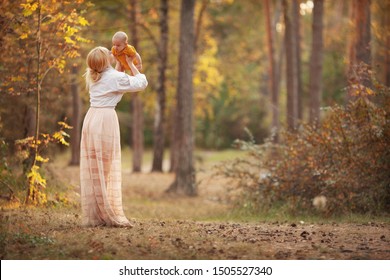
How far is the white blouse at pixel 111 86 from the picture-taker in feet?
29.4

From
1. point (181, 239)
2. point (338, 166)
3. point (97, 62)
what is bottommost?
point (181, 239)

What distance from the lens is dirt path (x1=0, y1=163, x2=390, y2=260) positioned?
25.3 feet

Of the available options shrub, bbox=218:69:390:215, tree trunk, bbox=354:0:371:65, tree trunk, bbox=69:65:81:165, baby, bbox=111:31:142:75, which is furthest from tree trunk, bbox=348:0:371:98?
tree trunk, bbox=69:65:81:165

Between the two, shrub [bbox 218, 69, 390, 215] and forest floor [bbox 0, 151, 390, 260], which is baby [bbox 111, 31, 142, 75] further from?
shrub [bbox 218, 69, 390, 215]

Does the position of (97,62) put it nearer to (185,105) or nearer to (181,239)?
(181,239)

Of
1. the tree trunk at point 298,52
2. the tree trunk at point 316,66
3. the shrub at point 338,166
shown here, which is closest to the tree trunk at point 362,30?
the tree trunk at point 316,66

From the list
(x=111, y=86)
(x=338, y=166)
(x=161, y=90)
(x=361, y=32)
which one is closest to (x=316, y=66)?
(x=361, y=32)

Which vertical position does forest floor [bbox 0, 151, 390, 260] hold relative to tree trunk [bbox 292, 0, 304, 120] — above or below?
below

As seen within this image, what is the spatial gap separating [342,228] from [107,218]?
358cm

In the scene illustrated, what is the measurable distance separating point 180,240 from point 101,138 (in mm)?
1726

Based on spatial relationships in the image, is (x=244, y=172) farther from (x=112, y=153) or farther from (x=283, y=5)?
(x=283, y=5)

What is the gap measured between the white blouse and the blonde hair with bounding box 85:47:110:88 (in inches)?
2.6

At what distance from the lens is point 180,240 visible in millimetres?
8445
